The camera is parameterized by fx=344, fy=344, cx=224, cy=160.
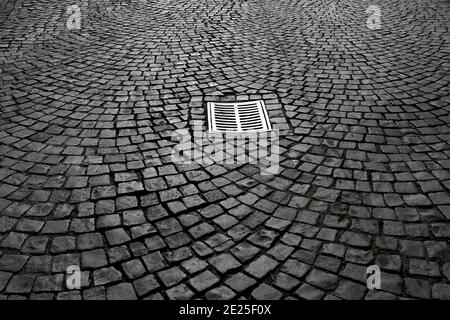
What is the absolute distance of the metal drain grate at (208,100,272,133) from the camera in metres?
4.60

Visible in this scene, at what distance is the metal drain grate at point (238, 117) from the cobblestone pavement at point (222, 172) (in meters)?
0.18

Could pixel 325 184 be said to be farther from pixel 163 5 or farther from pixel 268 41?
pixel 163 5

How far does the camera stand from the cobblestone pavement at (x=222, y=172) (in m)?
2.87

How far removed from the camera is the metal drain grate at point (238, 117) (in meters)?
4.60

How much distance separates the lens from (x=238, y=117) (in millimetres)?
4812

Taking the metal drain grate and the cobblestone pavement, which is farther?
Answer: the metal drain grate

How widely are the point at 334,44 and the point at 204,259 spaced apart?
5612mm

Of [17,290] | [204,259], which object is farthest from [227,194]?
[17,290]

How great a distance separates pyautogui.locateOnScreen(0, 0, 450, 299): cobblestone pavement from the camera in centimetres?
287

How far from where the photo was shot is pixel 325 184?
3.71 m

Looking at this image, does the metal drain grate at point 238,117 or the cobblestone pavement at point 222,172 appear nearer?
the cobblestone pavement at point 222,172

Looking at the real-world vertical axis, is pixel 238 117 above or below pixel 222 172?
above

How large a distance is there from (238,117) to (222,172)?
119 cm

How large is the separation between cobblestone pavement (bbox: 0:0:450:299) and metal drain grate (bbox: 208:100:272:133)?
0.18 m
